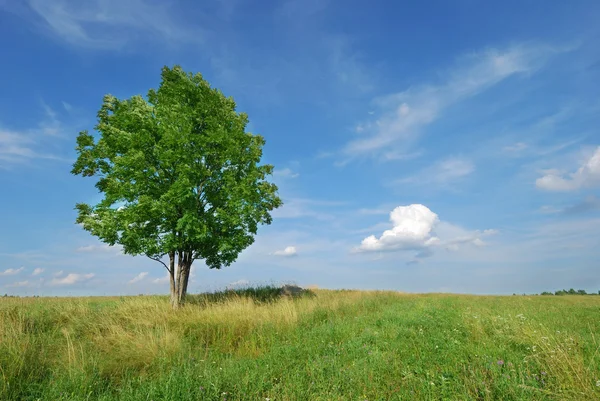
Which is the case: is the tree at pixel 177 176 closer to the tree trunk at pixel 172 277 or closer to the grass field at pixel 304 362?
the tree trunk at pixel 172 277

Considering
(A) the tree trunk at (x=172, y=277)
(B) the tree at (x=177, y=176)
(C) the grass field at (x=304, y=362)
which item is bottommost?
(C) the grass field at (x=304, y=362)

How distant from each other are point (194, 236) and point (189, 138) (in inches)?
201

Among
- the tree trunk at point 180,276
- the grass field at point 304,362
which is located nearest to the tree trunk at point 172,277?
the tree trunk at point 180,276

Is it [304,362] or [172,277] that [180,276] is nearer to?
[172,277]

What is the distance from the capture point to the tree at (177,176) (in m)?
16.6

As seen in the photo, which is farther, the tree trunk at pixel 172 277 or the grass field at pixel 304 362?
the tree trunk at pixel 172 277

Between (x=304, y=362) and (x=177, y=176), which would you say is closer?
(x=304, y=362)

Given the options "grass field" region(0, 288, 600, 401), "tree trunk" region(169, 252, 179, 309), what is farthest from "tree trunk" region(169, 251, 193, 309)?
"grass field" region(0, 288, 600, 401)

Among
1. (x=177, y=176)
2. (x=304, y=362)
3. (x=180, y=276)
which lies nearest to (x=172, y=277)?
(x=180, y=276)

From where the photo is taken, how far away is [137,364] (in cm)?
758

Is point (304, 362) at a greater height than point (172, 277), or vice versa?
point (172, 277)

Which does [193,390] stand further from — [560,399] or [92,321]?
[92,321]

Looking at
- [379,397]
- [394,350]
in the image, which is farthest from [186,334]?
[379,397]

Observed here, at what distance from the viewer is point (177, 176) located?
17984 mm
